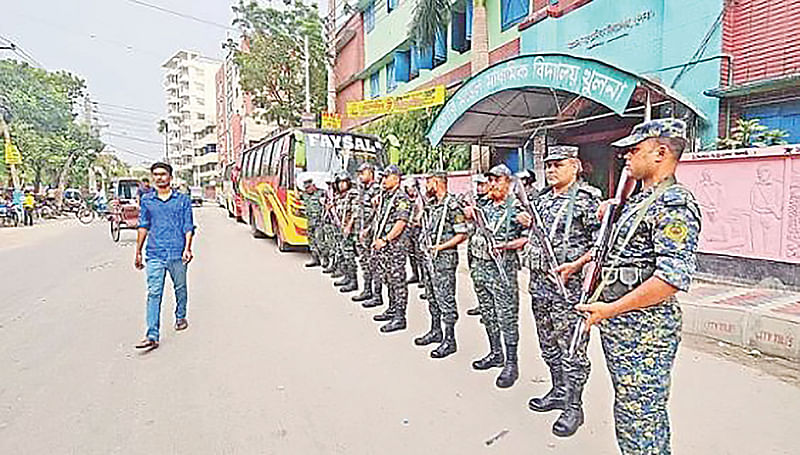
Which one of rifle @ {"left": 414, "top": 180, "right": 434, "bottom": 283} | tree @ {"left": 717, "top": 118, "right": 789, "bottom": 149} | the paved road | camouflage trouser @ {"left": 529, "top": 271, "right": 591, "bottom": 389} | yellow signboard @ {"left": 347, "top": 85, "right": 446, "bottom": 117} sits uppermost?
yellow signboard @ {"left": 347, "top": 85, "right": 446, "bottom": 117}

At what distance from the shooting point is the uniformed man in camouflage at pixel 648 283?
6.75 feet

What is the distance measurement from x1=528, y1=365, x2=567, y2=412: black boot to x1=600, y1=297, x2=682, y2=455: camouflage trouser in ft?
3.84

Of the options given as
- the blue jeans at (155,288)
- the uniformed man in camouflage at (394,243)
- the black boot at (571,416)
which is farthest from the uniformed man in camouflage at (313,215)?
the black boot at (571,416)

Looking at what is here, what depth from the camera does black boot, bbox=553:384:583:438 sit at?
3184mm

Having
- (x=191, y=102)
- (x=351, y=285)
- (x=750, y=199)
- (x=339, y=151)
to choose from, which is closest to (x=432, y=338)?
(x=351, y=285)

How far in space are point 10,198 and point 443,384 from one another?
25.7 metres

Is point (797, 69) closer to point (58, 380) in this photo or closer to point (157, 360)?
point (157, 360)

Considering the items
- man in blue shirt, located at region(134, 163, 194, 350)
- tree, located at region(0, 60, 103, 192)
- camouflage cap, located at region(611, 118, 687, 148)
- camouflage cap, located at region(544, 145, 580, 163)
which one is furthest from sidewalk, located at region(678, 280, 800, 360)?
tree, located at region(0, 60, 103, 192)

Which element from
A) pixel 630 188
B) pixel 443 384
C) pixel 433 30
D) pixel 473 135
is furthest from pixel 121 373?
pixel 433 30

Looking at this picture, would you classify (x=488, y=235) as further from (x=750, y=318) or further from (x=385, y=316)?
(x=750, y=318)

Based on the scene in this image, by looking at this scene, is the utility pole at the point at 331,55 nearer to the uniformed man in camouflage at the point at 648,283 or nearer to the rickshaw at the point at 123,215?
the rickshaw at the point at 123,215

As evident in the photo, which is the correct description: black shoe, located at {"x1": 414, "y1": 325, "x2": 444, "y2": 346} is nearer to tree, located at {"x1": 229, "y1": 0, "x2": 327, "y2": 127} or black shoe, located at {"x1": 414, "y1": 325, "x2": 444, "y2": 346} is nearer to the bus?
the bus

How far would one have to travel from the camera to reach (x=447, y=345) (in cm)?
471

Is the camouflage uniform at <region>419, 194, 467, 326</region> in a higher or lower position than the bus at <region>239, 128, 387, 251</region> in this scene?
lower
